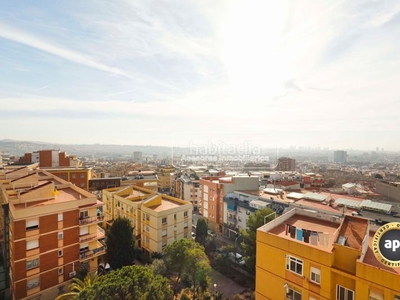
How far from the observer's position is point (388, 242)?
10.5 metres

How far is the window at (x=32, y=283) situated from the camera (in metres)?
19.1

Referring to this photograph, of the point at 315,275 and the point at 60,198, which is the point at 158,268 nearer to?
the point at 60,198

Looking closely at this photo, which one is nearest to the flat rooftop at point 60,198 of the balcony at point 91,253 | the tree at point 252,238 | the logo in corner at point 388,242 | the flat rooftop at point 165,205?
the balcony at point 91,253

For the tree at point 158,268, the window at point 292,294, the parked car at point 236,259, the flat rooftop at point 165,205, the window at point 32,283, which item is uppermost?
the window at point 292,294

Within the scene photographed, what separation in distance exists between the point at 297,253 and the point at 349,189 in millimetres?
41812

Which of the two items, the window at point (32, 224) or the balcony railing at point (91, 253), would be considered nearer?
the window at point (32, 224)

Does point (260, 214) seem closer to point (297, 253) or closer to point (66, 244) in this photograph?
point (297, 253)

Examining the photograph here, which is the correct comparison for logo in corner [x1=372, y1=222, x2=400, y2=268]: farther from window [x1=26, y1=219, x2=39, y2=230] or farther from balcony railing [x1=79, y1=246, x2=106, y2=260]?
window [x1=26, y1=219, x2=39, y2=230]

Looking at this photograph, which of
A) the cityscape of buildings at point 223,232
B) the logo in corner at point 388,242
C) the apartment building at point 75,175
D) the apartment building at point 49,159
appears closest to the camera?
the logo in corner at point 388,242

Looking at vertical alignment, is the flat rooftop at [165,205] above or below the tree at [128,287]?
above

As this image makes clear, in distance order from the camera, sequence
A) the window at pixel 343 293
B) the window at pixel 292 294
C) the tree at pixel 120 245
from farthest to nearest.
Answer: the tree at pixel 120 245 → the window at pixel 292 294 → the window at pixel 343 293

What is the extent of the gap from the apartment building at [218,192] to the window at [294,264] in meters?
27.0

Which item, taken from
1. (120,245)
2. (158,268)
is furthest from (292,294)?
(120,245)

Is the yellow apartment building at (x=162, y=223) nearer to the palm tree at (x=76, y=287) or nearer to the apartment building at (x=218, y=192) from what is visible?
the apartment building at (x=218, y=192)
